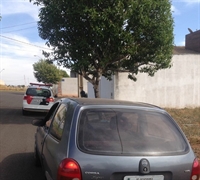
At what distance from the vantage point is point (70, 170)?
290cm

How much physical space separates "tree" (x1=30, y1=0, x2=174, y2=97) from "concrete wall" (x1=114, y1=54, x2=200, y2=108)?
188 inches

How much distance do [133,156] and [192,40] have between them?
72.5ft

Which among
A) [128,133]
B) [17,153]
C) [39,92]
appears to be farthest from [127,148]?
[39,92]

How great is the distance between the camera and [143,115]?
352 cm

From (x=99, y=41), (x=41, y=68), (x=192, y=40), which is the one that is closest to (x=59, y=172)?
(x=99, y=41)

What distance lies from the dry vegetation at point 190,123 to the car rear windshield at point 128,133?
3.75m

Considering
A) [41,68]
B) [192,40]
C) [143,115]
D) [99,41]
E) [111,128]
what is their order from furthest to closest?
[41,68] < [192,40] < [99,41] < [143,115] < [111,128]

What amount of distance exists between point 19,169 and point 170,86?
14440 mm

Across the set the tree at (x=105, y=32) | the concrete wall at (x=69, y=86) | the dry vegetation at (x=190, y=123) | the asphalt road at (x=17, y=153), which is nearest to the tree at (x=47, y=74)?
the concrete wall at (x=69, y=86)

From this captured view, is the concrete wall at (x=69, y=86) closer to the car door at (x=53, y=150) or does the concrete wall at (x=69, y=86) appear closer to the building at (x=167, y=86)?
the building at (x=167, y=86)

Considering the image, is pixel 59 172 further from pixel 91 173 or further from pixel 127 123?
pixel 127 123

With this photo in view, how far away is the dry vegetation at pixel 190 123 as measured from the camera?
829 cm

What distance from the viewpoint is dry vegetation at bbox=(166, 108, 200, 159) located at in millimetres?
8289

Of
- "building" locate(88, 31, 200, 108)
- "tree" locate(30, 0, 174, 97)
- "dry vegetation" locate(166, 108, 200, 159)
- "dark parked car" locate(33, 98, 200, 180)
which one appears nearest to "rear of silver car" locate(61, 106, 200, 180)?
"dark parked car" locate(33, 98, 200, 180)
